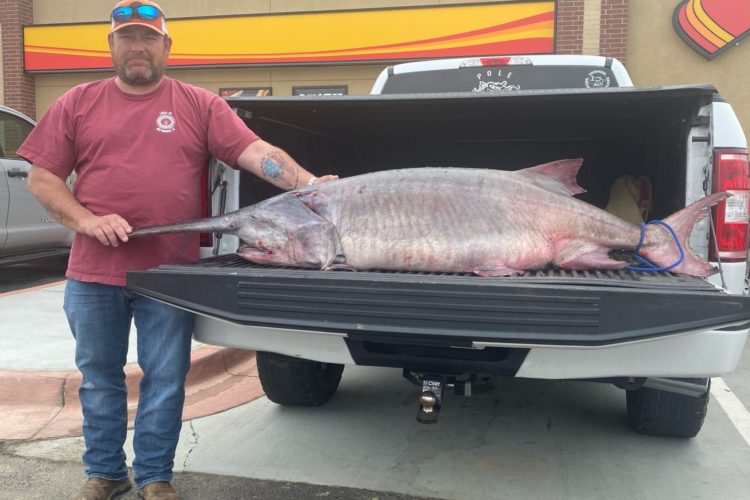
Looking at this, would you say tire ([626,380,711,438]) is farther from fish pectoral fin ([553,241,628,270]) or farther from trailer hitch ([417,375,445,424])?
trailer hitch ([417,375,445,424])

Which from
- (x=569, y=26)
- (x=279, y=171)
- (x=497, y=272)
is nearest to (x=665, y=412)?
(x=497, y=272)

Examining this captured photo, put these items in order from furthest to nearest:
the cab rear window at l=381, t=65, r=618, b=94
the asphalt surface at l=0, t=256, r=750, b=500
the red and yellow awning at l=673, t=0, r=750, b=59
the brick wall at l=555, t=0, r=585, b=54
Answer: the brick wall at l=555, t=0, r=585, b=54 < the red and yellow awning at l=673, t=0, r=750, b=59 < the cab rear window at l=381, t=65, r=618, b=94 < the asphalt surface at l=0, t=256, r=750, b=500

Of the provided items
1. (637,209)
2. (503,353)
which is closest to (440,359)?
(503,353)

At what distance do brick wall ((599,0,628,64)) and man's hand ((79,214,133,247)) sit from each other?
1005cm

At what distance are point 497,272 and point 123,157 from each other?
5.40 feet

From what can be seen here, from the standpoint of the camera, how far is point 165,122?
2.98 meters

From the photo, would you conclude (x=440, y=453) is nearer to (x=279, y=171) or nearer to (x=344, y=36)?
(x=279, y=171)

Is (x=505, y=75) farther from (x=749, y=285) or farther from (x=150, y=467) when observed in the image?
(x=150, y=467)

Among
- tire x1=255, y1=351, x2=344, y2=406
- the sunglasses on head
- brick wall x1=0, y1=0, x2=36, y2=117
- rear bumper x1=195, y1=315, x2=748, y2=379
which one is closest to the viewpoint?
rear bumper x1=195, y1=315, x2=748, y2=379

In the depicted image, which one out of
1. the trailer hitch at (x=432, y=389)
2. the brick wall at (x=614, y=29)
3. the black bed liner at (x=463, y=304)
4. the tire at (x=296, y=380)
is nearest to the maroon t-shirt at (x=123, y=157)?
the black bed liner at (x=463, y=304)

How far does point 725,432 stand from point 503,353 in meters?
2.08

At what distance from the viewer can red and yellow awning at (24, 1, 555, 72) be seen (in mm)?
11102

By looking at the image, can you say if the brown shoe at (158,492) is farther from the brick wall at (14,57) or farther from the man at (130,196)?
the brick wall at (14,57)

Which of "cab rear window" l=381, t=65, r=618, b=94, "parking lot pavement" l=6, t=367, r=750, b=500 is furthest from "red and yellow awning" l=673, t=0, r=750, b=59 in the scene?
"parking lot pavement" l=6, t=367, r=750, b=500
